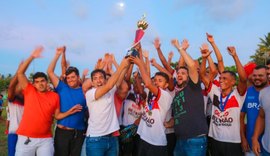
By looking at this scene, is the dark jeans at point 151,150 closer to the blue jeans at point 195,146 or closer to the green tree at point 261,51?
the blue jeans at point 195,146

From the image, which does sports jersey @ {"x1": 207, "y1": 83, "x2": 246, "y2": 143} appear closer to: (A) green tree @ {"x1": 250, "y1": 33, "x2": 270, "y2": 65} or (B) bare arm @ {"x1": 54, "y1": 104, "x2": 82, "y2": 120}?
(B) bare arm @ {"x1": 54, "y1": 104, "x2": 82, "y2": 120}

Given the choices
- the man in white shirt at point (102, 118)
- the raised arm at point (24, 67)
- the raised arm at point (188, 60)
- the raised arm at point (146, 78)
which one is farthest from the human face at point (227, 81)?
the raised arm at point (24, 67)

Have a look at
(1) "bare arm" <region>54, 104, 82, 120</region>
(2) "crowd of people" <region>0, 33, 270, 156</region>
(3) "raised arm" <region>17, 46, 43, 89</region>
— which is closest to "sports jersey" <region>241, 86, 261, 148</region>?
(2) "crowd of people" <region>0, 33, 270, 156</region>

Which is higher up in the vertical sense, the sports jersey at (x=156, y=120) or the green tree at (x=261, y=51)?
the green tree at (x=261, y=51)

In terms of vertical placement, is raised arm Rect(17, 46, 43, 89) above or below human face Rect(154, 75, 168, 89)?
above

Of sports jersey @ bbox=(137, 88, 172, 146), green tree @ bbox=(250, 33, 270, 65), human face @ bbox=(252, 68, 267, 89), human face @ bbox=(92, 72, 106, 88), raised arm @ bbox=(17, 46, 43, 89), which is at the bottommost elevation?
sports jersey @ bbox=(137, 88, 172, 146)

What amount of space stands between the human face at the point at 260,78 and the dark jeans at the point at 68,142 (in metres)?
3.42

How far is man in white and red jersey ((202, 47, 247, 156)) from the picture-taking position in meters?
5.26

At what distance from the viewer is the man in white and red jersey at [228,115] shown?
207 inches

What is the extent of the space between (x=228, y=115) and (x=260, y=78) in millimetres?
870

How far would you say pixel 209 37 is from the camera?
19.7ft

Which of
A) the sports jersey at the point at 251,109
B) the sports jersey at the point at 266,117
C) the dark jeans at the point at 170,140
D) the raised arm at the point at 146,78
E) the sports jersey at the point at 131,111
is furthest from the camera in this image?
the sports jersey at the point at 131,111

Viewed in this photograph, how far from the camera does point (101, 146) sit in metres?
5.16

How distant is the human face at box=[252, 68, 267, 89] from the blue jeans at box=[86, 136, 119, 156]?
2781mm
